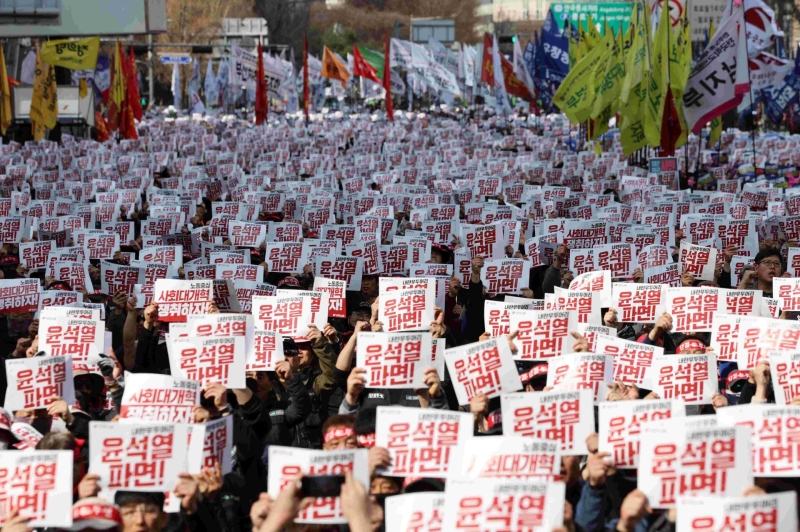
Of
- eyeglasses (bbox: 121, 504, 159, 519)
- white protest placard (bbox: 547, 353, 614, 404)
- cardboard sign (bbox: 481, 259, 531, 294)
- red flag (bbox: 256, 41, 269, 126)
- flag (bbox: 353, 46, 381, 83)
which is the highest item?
flag (bbox: 353, 46, 381, 83)

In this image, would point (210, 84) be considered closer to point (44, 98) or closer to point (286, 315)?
point (44, 98)

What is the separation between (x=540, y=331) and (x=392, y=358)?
4.41 feet

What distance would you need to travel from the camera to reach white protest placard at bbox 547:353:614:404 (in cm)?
776

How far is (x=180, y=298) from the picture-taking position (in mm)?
10914

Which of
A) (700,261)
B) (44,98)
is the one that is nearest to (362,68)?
(44,98)

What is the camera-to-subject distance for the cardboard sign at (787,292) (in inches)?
408

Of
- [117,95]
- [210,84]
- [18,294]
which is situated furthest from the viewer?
[210,84]

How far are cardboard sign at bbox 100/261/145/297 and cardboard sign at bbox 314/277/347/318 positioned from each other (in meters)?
2.21

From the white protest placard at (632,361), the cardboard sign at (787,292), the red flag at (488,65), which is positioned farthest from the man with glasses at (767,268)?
the red flag at (488,65)

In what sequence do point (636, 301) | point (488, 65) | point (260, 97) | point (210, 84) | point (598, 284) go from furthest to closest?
1. point (210, 84)
2. point (488, 65)
3. point (260, 97)
4. point (598, 284)
5. point (636, 301)

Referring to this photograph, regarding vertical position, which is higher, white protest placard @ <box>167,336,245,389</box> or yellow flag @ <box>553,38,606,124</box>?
yellow flag @ <box>553,38,606,124</box>

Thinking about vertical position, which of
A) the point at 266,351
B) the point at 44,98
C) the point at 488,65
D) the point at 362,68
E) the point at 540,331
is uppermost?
the point at 488,65

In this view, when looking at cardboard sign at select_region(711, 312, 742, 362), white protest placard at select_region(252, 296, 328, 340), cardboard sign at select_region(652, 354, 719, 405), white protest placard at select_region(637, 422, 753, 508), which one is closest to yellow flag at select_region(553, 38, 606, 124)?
white protest placard at select_region(252, 296, 328, 340)

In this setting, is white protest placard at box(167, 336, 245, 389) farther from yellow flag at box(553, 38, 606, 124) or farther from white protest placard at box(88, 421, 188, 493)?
yellow flag at box(553, 38, 606, 124)
